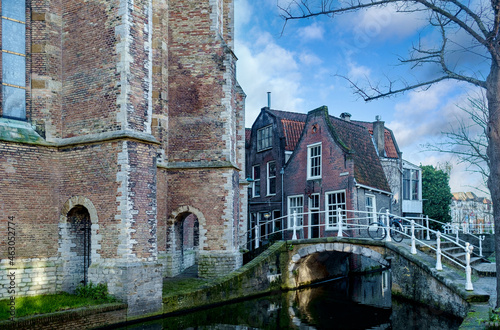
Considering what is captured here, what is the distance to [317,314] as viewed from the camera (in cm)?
1262

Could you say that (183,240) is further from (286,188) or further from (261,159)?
(261,159)

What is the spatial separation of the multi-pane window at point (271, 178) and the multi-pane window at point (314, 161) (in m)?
3.62

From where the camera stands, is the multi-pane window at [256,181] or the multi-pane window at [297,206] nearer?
the multi-pane window at [297,206]

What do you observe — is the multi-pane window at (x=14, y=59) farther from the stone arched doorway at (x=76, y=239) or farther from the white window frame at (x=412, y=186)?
the white window frame at (x=412, y=186)

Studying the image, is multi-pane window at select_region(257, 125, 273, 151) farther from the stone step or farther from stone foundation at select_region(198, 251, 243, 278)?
the stone step

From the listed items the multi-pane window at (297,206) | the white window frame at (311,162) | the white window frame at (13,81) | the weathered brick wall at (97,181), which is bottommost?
the multi-pane window at (297,206)

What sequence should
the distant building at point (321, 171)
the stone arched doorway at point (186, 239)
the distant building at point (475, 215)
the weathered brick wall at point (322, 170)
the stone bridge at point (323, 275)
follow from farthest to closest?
the distant building at point (321, 171), the weathered brick wall at point (322, 170), the distant building at point (475, 215), the stone arched doorway at point (186, 239), the stone bridge at point (323, 275)

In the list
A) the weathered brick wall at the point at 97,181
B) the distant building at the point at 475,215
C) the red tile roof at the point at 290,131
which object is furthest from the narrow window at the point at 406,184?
the weathered brick wall at the point at 97,181

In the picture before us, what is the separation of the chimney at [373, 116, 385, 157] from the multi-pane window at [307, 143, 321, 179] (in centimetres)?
431

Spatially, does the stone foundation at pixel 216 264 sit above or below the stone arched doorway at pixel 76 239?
below

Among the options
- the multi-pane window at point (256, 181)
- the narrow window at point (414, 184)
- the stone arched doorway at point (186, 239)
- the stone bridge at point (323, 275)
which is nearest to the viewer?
the stone bridge at point (323, 275)

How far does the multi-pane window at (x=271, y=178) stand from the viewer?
25672mm

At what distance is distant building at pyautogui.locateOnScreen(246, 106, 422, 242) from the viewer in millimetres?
20562

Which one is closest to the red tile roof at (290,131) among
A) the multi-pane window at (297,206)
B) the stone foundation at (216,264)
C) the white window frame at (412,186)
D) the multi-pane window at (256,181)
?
the multi-pane window at (256,181)
